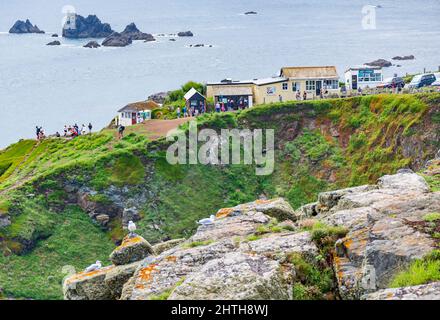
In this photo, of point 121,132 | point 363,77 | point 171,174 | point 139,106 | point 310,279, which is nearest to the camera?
point 310,279

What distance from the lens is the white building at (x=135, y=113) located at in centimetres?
9338

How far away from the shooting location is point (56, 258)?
67.6m

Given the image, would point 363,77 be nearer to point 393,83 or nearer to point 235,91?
point 393,83

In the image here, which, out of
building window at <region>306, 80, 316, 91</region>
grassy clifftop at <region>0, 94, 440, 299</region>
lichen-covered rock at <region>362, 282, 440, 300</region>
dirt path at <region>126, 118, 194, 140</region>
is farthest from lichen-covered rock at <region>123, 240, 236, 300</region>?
building window at <region>306, 80, 316, 91</region>

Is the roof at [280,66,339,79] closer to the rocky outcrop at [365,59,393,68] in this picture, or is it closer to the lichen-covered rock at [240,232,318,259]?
the lichen-covered rock at [240,232,318,259]

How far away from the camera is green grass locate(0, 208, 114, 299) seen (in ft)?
204

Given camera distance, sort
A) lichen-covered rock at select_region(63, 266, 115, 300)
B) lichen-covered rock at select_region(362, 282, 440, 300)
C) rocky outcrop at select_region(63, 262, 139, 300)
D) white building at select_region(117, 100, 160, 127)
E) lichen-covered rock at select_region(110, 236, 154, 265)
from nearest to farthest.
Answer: lichen-covered rock at select_region(362, 282, 440, 300) < rocky outcrop at select_region(63, 262, 139, 300) < lichen-covered rock at select_region(63, 266, 115, 300) < lichen-covered rock at select_region(110, 236, 154, 265) < white building at select_region(117, 100, 160, 127)

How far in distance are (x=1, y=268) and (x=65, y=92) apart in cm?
12280

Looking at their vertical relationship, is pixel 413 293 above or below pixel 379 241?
above


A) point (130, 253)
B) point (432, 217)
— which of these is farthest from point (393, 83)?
point (432, 217)

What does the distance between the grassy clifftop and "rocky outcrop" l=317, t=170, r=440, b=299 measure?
1617 inches

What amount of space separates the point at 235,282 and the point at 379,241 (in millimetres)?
4299

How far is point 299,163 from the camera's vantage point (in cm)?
8138

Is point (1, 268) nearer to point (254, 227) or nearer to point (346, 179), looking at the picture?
point (346, 179)
